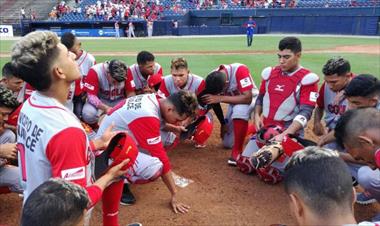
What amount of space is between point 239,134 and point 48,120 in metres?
3.69

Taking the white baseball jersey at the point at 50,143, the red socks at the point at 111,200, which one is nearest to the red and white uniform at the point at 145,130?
the red socks at the point at 111,200

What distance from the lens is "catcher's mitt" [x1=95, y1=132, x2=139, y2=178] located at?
2973mm

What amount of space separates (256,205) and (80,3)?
147 ft

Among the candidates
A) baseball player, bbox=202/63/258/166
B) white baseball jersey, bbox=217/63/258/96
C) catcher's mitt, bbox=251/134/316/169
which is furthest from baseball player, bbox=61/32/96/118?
catcher's mitt, bbox=251/134/316/169

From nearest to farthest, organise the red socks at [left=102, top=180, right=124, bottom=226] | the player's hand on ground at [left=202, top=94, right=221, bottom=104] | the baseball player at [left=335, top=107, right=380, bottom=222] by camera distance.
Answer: the baseball player at [left=335, top=107, right=380, bottom=222] → the red socks at [left=102, top=180, right=124, bottom=226] → the player's hand on ground at [left=202, top=94, right=221, bottom=104]

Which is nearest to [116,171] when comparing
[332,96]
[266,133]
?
[266,133]

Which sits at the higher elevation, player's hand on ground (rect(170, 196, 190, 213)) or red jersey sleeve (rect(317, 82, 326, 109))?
red jersey sleeve (rect(317, 82, 326, 109))

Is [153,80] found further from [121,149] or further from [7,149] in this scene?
[121,149]

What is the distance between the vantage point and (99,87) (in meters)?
6.35

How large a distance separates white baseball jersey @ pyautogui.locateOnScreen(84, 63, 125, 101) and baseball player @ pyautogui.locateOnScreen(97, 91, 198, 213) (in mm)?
2288

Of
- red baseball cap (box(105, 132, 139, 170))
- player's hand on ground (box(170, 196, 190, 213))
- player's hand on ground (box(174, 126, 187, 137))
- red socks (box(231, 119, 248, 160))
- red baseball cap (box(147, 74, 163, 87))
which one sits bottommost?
player's hand on ground (box(170, 196, 190, 213))

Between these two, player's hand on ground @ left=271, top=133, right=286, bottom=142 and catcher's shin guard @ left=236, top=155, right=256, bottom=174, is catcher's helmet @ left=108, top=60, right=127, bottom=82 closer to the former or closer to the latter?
catcher's shin guard @ left=236, top=155, right=256, bottom=174

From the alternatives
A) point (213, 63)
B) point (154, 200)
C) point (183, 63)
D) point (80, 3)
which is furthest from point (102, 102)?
point (80, 3)

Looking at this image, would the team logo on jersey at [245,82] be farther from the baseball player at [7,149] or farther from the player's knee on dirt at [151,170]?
the baseball player at [7,149]
